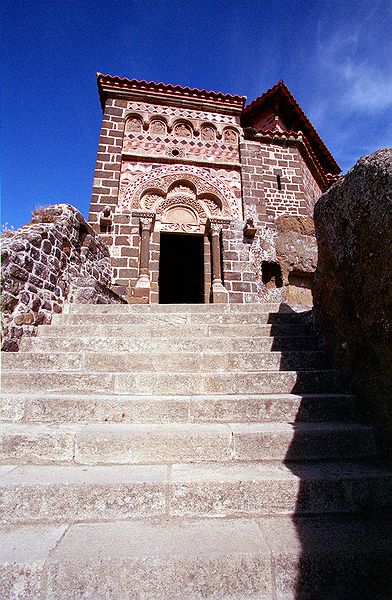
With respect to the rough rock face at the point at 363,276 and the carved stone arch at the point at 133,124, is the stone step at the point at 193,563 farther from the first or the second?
the carved stone arch at the point at 133,124

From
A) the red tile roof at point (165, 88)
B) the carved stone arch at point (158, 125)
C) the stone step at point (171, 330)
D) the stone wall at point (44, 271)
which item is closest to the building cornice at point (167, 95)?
the red tile roof at point (165, 88)

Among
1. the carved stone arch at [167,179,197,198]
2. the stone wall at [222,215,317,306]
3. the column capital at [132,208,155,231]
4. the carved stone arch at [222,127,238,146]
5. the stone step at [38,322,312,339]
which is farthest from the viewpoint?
the carved stone arch at [222,127,238,146]

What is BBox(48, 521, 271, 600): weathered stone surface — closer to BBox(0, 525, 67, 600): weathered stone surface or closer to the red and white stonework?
BBox(0, 525, 67, 600): weathered stone surface

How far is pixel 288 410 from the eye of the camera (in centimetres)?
231

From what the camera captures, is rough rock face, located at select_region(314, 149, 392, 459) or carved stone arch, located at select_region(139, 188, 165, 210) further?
carved stone arch, located at select_region(139, 188, 165, 210)

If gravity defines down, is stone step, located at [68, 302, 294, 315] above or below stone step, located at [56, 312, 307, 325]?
above

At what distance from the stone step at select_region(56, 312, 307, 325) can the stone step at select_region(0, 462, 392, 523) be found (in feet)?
7.22

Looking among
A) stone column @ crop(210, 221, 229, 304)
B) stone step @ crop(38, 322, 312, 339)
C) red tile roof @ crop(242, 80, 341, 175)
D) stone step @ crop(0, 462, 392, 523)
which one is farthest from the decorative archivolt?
stone step @ crop(0, 462, 392, 523)

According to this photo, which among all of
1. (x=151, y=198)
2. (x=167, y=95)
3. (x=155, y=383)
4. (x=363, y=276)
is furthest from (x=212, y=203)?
(x=155, y=383)

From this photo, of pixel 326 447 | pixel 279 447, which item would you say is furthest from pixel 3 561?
pixel 326 447

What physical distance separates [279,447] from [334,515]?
45cm

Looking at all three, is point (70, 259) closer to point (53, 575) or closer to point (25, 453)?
point (25, 453)

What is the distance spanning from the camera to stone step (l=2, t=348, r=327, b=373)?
286 cm

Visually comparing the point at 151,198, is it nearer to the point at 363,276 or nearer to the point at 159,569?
the point at 363,276
